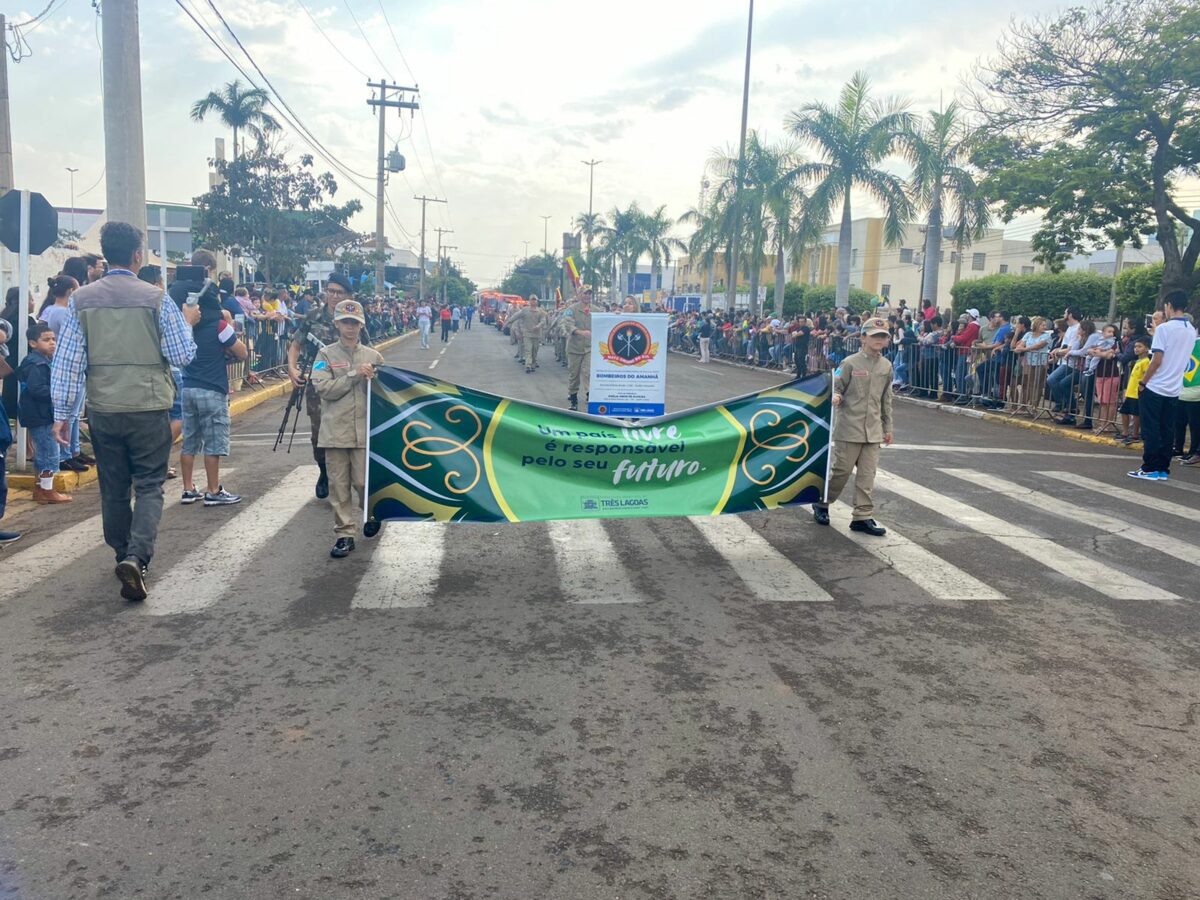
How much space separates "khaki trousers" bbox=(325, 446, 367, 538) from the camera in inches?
274

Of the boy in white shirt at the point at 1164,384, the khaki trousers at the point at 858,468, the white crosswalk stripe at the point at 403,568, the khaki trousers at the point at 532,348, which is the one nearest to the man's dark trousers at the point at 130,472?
the white crosswalk stripe at the point at 403,568

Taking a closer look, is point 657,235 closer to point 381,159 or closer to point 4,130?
point 381,159

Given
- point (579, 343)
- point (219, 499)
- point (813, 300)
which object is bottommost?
point (219, 499)

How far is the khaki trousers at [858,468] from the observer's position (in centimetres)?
782

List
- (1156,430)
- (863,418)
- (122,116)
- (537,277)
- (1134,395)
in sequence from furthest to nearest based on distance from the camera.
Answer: (537,277) → (1134,395) → (122,116) → (1156,430) → (863,418)

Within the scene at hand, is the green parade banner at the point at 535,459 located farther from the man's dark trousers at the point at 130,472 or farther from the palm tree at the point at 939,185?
the palm tree at the point at 939,185

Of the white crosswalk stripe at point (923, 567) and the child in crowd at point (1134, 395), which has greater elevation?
the child in crowd at point (1134, 395)

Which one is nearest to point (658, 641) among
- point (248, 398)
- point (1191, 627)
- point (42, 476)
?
point (1191, 627)

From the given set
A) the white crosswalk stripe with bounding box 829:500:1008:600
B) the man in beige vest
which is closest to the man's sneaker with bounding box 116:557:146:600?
the man in beige vest

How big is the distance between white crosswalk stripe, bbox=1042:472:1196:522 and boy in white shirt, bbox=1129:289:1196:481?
366 mm

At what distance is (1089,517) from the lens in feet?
28.8

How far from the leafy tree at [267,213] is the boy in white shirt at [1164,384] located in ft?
105

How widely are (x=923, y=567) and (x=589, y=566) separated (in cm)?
242

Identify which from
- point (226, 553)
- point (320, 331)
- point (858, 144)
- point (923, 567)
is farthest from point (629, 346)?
point (858, 144)
